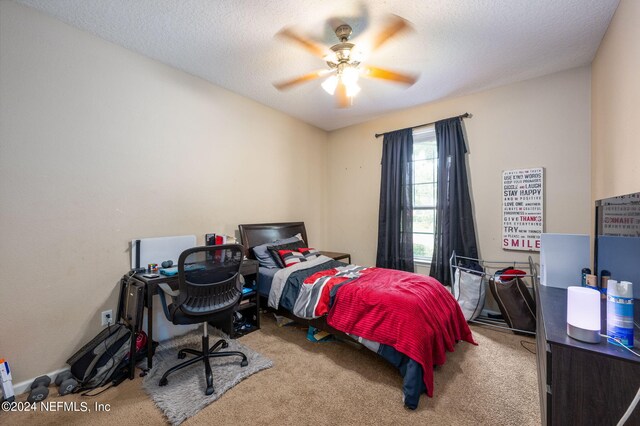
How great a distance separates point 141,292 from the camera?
6.89ft

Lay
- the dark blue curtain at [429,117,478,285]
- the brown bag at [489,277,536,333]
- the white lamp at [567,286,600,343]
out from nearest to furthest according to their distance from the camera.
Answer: the white lamp at [567,286,600,343], the brown bag at [489,277,536,333], the dark blue curtain at [429,117,478,285]

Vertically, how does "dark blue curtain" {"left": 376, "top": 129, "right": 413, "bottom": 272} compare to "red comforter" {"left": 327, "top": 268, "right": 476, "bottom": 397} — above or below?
above

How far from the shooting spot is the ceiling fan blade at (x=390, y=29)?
6.75ft

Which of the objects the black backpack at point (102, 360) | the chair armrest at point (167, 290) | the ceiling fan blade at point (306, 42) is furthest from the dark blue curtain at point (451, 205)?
the black backpack at point (102, 360)

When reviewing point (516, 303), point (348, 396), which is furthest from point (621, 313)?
point (516, 303)

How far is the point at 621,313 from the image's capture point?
3.87ft

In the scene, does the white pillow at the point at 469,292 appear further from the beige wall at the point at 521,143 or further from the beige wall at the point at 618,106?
the beige wall at the point at 618,106

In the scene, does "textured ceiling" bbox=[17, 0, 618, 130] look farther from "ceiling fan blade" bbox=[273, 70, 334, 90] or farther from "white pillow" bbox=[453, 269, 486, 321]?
"white pillow" bbox=[453, 269, 486, 321]

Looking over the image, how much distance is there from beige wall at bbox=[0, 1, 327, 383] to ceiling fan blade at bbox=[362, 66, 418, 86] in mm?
A: 1781

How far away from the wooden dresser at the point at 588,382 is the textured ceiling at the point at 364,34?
223cm

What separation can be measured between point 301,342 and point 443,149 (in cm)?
290

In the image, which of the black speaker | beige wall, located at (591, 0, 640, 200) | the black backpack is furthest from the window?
the black backpack

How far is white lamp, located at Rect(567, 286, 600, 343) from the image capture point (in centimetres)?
119

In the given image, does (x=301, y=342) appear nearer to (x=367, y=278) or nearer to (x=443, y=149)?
(x=367, y=278)
